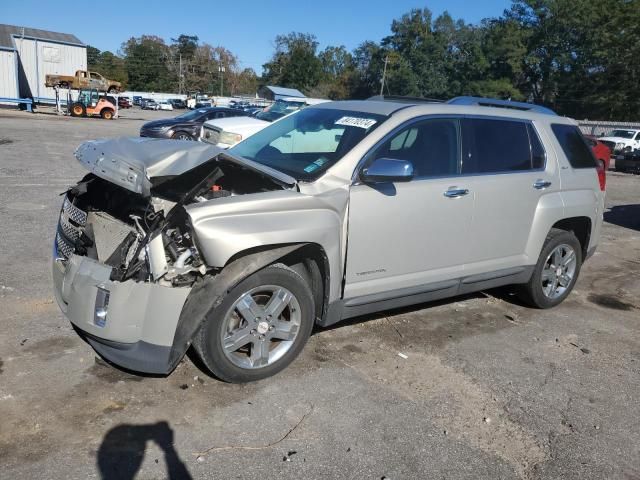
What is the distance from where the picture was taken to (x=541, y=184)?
4.86 m

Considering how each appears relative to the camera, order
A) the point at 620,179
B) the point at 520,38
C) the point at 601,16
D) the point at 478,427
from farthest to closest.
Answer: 1. the point at 520,38
2. the point at 601,16
3. the point at 620,179
4. the point at 478,427

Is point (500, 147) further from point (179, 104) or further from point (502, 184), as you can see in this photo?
point (179, 104)

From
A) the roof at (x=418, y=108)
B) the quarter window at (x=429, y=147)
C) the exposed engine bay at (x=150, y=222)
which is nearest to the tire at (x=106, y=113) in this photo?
the roof at (x=418, y=108)

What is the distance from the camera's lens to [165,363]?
3088 mm

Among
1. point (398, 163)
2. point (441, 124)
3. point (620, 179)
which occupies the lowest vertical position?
point (620, 179)

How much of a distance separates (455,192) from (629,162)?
71.0 feet

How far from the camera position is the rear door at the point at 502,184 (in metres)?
4.44

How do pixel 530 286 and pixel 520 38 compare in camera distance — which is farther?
pixel 520 38

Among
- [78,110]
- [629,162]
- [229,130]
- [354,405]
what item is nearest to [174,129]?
[229,130]

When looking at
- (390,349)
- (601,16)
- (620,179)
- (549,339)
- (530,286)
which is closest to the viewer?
(390,349)

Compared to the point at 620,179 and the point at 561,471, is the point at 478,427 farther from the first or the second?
the point at 620,179

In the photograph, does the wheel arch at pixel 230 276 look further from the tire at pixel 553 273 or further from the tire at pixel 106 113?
the tire at pixel 106 113

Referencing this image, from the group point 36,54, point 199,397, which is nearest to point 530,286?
point 199,397

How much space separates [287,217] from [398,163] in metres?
0.86
